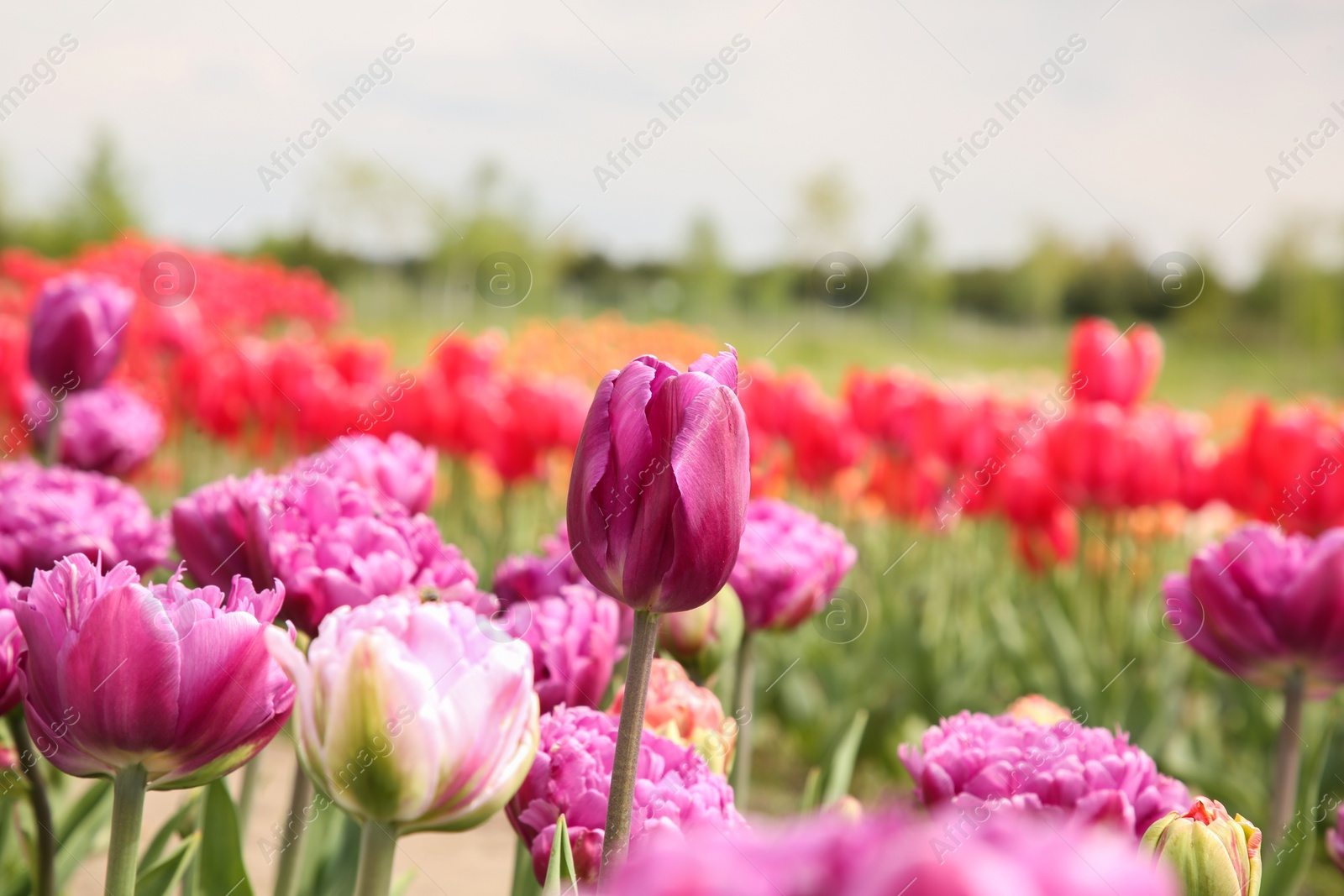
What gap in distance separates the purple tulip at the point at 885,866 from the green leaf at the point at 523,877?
855mm

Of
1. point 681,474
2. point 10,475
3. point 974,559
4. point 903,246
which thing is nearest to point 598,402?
point 681,474

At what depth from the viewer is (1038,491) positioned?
3650 millimetres

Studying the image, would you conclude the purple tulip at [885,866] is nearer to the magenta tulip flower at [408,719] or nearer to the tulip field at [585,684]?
the tulip field at [585,684]

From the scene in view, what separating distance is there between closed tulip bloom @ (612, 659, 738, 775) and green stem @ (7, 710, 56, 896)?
543 mm

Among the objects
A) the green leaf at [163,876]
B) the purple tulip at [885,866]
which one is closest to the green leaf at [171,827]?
the green leaf at [163,876]

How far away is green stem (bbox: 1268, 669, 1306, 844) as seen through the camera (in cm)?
135

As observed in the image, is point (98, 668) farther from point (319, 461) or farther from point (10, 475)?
point (10, 475)

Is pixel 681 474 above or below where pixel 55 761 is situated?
above

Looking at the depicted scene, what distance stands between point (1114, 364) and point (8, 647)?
130 inches

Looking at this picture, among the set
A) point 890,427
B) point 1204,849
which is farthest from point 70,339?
point 890,427

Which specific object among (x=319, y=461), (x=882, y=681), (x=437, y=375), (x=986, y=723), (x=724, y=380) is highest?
(x=724, y=380)

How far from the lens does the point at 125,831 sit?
772 mm


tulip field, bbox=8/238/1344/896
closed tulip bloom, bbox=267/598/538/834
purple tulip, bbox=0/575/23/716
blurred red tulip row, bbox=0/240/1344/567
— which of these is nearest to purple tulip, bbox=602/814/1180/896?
tulip field, bbox=8/238/1344/896

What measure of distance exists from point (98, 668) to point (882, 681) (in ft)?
10.2
